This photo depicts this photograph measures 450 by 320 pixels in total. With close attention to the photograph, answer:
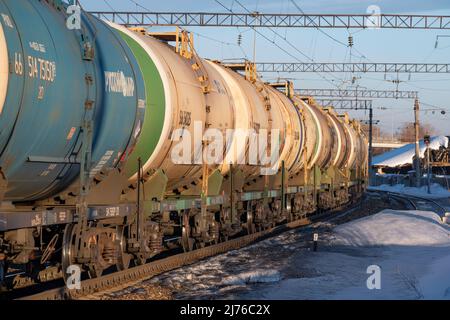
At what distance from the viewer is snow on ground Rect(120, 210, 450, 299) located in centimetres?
1075

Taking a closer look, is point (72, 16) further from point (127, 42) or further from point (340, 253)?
point (340, 253)

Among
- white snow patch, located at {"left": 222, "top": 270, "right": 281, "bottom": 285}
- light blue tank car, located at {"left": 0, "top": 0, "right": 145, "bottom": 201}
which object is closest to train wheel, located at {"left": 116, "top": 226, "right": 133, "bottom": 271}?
light blue tank car, located at {"left": 0, "top": 0, "right": 145, "bottom": 201}

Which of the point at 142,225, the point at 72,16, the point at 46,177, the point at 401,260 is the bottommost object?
the point at 401,260

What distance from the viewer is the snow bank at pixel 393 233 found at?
1897 cm

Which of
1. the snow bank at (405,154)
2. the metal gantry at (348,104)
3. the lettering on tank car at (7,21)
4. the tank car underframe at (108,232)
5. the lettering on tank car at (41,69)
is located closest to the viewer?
the lettering on tank car at (7,21)

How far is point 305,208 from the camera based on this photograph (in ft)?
89.1

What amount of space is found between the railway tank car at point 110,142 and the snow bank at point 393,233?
311 centimetres

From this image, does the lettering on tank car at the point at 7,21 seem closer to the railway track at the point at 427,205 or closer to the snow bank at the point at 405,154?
the railway track at the point at 427,205

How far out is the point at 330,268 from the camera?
1384 centimetres

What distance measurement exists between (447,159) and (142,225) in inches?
2812

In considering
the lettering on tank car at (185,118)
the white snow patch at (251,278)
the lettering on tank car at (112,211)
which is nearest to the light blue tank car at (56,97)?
the lettering on tank car at (112,211)

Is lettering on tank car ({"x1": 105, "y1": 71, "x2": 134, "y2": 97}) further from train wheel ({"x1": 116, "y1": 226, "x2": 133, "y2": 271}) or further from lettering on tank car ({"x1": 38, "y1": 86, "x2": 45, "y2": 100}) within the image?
train wheel ({"x1": 116, "y1": 226, "x2": 133, "y2": 271})

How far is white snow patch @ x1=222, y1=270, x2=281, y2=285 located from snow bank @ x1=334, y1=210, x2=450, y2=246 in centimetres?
684

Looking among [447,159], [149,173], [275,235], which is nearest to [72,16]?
[149,173]
